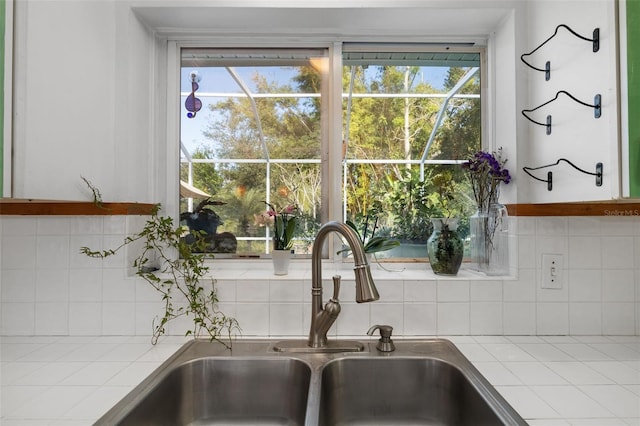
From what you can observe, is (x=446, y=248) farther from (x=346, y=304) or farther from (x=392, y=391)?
(x=392, y=391)

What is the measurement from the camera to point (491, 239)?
1328 millimetres

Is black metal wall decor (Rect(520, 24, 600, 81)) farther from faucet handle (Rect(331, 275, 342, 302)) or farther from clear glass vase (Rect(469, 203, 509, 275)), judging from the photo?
faucet handle (Rect(331, 275, 342, 302))

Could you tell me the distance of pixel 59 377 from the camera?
3.04 feet

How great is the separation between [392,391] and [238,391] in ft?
1.52

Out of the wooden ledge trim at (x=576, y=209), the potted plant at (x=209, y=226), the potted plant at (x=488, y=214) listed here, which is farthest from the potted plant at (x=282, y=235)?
the wooden ledge trim at (x=576, y=209)

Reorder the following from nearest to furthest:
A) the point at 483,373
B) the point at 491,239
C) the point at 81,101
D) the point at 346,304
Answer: the point at 483,373 → the point at 81,101 → the point at 346,304 → the point at 491,239

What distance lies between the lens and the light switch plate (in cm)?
125

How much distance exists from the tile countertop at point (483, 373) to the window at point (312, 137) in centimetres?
51

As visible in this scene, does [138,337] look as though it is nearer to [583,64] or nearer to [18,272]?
[18,272]

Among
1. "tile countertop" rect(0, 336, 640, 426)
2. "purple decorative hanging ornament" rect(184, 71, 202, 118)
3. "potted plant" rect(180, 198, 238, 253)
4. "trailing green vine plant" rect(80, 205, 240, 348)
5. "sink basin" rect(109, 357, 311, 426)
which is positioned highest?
"purple decorative hanging ornament" rect(184, 71, 202, 118)

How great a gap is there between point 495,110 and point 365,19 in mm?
643

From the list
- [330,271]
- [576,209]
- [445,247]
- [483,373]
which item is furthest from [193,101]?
[576,209]

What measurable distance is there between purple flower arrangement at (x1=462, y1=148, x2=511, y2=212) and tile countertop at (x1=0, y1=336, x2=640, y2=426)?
1.68 ft

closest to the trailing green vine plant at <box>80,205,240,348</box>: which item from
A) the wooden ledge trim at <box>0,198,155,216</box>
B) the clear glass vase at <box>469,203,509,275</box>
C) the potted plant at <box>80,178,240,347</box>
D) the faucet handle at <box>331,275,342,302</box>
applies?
the potted plant at <box>80,178,240,347</box>
